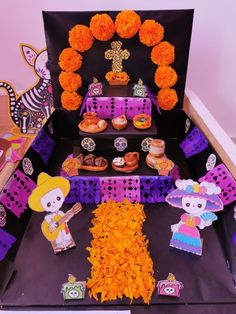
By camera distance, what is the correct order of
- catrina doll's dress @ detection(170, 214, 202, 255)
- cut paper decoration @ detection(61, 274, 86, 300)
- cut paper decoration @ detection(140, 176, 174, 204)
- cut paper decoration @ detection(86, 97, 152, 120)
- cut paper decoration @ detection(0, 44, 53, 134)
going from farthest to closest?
cut paper decoration @ detection(0, 44, 53, 134), cut paper decoration @ detection(86, 97, 152, 120), cut paper decoration @ detection(140, 176, 174, 204), catrina doll's dress @ detection(170, 214, 202, 255), cut paper decoration @ detection(61, 274, 86, 300)

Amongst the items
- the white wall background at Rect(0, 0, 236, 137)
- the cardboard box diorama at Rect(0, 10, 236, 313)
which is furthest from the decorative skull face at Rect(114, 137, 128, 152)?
the white wall background at Rect(0, 0, 236, 137)

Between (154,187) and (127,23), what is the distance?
28.9 inches

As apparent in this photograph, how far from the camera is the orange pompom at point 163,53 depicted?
4.57 ft

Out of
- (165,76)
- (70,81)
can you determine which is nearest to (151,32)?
(165,76)

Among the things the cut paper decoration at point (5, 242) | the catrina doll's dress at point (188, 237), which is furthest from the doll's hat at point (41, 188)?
the catrina doll's dress at point (188, 237)

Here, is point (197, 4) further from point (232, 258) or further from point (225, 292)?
point (225, 292)

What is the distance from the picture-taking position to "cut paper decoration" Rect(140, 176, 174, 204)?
46.4 inches

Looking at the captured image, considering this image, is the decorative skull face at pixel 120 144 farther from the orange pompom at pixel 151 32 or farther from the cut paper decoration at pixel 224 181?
the orange pompom at pixel 151 32

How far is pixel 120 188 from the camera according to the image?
120 cm

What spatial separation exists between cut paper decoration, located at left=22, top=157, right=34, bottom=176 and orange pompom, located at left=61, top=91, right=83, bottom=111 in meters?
0.41

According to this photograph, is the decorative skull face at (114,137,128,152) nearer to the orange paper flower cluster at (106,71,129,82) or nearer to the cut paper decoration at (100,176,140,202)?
the cut paper decoration at (100,176,140,202)

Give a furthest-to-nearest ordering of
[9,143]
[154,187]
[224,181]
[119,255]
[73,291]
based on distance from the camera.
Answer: [9,143]
[154,187]
[224,181]
[119,255]
[73,291]

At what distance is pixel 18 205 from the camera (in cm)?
109

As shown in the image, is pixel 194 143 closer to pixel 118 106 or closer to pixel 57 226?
pixel 118 106
